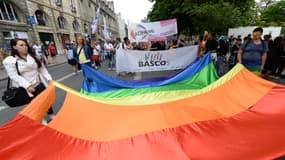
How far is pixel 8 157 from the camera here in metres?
1.61

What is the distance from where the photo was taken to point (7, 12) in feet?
58.9

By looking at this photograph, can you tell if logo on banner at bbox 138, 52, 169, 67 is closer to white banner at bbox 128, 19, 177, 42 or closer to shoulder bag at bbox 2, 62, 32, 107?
white banner at bbox 128, 19, 177, 42

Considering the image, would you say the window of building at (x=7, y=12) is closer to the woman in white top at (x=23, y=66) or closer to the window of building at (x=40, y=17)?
the window of building at (x=40, y=17)

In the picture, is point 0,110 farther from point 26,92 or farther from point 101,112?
point 101,112

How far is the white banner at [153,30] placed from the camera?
925 cm

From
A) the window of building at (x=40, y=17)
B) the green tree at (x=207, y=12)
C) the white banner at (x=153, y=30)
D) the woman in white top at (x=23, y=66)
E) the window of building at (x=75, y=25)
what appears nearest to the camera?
the woman in white top at (x=23, y=66)

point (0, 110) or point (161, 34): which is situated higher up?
point (161, 34)

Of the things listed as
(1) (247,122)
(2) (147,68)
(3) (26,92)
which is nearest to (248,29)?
(2) (147,68)

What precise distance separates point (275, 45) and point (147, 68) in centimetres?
495

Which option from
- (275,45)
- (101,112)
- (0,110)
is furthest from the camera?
(275,45)

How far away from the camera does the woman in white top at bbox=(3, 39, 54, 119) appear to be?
280 centimetres

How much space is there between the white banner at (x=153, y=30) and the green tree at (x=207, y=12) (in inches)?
220

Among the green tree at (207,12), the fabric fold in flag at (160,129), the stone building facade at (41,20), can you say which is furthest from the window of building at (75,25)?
the fabric fold in flag at (160,129)

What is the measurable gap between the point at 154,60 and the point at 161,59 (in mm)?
308
